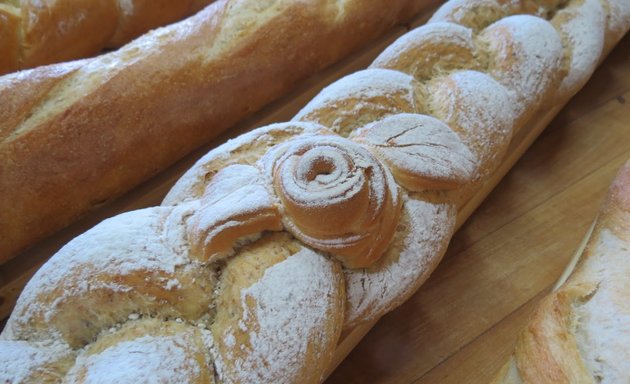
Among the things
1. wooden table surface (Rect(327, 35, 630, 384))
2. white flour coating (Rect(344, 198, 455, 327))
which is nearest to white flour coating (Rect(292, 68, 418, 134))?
white flour coating (Rect(344, 198, 455, 327))

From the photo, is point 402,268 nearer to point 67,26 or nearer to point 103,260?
point 103,260

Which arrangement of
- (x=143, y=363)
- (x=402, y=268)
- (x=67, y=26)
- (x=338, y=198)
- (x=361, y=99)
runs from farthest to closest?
(x=67, y=26), (x=361, y=99), (x=402, y=268), (x=338, y=198), (x=143, y=363)

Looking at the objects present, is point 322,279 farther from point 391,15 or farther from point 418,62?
point 391,15

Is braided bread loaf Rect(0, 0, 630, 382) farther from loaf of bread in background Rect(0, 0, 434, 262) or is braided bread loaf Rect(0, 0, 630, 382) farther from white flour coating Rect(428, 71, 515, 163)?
loaf of bread in background Rect(0, 0, 434, 262)

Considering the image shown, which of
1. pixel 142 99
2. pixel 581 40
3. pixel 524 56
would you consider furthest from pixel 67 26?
pixel 581 40

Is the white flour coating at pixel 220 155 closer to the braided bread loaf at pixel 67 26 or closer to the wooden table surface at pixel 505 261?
the wooden table surface at pixel 505 261

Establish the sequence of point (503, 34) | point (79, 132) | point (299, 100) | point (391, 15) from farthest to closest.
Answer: point (391, 15) → point (299, 100) → point (503, 34) → point (79, 132)

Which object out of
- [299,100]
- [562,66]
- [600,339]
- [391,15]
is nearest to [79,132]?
[299,100]
